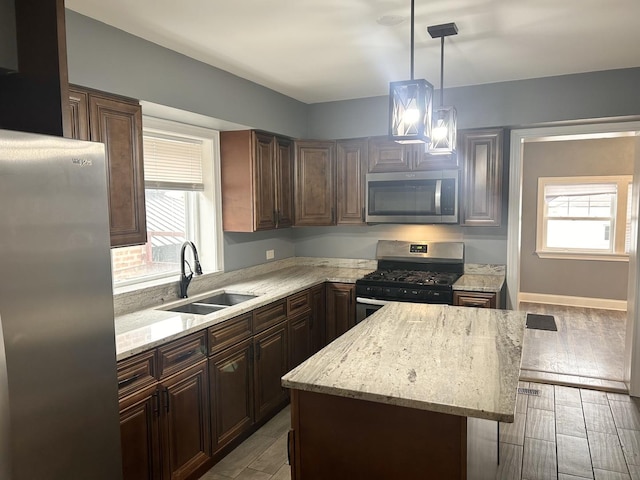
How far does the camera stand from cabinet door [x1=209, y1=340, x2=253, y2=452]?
9.29ft

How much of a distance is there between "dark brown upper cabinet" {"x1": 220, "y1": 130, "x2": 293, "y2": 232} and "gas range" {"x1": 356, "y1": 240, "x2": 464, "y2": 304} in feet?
3.41

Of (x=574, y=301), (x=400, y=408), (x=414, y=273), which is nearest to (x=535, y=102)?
(x=414, y=273)

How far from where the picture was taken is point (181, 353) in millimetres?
2539

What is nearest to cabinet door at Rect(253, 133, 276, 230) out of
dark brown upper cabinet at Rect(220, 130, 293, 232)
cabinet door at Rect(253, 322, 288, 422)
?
dark brown upper cabinet at Rect(220, 130, 293, 232)

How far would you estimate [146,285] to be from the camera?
314cm

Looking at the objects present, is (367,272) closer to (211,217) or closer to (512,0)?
(211,217)

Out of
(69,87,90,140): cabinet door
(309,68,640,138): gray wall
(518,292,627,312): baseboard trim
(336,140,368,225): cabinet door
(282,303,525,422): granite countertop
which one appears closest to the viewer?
(282,303,525,422): granite countertop

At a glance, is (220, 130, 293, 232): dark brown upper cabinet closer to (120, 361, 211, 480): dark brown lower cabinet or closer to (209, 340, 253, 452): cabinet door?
(209, 340, 253, 452): cabinet door

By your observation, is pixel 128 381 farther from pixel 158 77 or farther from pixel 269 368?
pixel 158 77

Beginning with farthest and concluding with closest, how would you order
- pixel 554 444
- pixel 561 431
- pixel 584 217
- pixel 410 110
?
pixel 584 217 < pixel 561 431 < pixel 554 444 < pixel 410 110

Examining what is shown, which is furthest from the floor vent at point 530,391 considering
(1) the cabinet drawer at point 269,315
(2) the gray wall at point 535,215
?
(2) the gray wall at point 535,215

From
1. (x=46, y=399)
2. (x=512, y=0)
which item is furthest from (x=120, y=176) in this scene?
(x=512, y=0)

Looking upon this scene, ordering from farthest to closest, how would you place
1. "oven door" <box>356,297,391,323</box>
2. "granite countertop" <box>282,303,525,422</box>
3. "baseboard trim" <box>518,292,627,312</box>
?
"baseboard trim" <box>518,292,627,312</box>, "oven door" <box>356,297,391,323</box>, "granite countertop" <box>282,303,525,422</box>

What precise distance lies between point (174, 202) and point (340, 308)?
1.68 m
